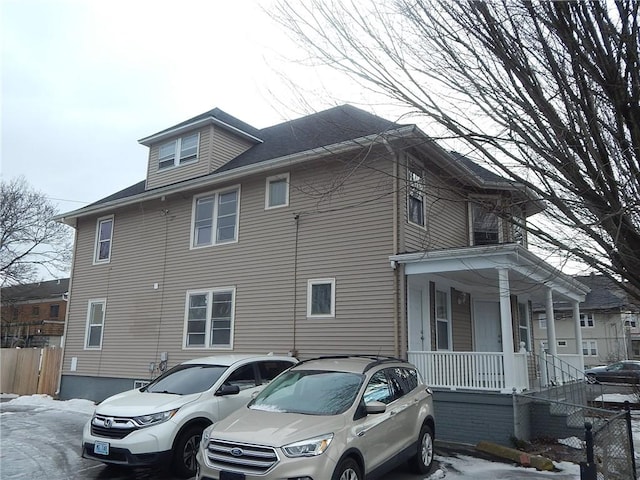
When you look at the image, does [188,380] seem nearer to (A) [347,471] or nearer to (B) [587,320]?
(A) [347,471]

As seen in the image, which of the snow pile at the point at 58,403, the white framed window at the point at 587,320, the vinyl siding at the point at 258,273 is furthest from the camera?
the white framed window at the point at 587,320

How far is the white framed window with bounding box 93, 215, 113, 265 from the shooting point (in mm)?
17203

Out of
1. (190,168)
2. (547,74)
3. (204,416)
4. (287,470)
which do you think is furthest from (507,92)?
(190,168)

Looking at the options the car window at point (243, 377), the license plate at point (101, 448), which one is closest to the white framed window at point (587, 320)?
the car window at point (243, 377)

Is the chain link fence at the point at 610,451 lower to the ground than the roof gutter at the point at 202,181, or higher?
lower

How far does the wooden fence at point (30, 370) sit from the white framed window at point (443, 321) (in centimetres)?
1306

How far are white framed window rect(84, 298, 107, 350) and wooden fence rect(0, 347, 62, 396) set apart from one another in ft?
5.31

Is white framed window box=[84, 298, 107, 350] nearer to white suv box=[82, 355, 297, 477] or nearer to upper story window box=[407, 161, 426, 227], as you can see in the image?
white suv box=[82, 355, 297, 477]

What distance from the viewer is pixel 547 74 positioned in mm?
4836

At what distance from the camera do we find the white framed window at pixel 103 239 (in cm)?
1720

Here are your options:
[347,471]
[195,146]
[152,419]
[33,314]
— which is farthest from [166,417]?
[33,314]

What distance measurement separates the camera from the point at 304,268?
1221 cm

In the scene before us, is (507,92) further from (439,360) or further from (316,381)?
(439,360)

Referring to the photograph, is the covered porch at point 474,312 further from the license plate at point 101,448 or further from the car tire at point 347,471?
the license plate at point 101,448
